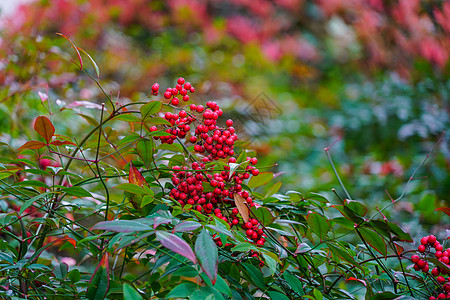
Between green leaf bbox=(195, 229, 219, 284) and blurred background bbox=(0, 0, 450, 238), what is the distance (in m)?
0.32

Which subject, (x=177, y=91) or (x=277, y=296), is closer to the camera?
(x=277, y=296)

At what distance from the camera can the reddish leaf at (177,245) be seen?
14.7 inches

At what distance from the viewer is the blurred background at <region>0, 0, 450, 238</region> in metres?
1.55

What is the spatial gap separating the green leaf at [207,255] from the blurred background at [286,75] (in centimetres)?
32

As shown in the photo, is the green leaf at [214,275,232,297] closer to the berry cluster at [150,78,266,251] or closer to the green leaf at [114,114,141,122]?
the berry cluster at [150,78,266,251]

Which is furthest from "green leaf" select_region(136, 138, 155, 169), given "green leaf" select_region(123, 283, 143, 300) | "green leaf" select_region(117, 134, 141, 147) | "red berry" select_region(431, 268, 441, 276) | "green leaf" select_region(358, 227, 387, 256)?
"red berry" select_region(431, 268, 441, 276)

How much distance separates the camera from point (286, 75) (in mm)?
3881

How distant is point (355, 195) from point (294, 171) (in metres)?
0.39

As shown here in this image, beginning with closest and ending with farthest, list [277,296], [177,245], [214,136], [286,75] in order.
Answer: [177,245]
[277,296]
[214,136]
[286,75]

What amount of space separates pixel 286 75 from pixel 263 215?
11.4ft

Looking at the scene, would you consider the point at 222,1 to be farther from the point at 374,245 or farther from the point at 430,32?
the point at 374,245

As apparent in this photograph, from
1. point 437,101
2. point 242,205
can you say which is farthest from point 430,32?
point 242,205

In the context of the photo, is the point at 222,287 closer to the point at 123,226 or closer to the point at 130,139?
the point at 123,226

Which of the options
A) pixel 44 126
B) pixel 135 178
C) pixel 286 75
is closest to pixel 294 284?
pixel 135 178
